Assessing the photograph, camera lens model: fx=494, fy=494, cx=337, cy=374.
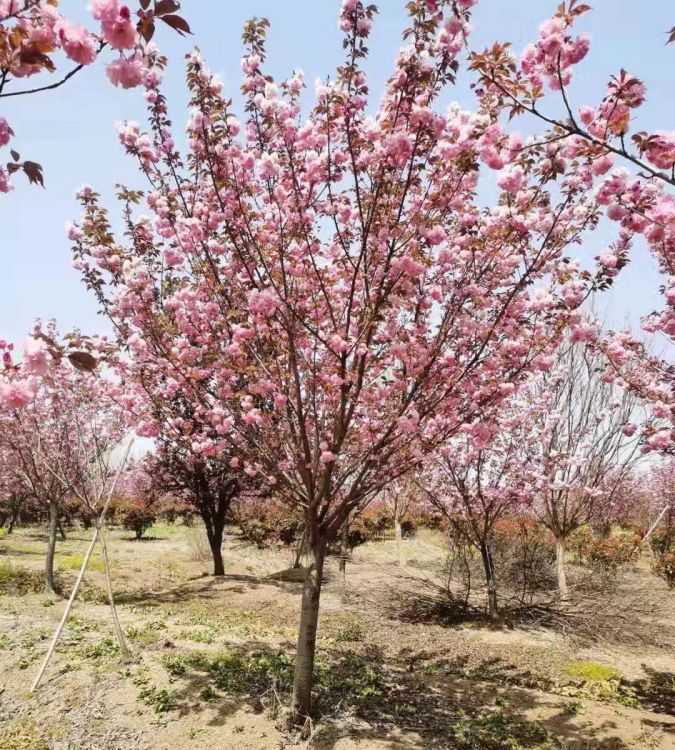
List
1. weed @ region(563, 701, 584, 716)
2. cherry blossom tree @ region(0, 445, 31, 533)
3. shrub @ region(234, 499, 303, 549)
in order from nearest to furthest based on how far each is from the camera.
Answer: weed @ region(563, 701, 584, 716) < cherry blossom tree @ region(0, 445, 31, 533) < shrub @ region(234, 499, 303, 549)

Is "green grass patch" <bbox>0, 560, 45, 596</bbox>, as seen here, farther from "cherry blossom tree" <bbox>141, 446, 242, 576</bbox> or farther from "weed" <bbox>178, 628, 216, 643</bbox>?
"weed" <bbox>178, 628, 216, 643</bbox>

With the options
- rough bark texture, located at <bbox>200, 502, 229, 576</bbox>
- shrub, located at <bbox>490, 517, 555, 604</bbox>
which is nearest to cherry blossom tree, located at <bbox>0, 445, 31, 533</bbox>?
rough bark texture, located at <bbox>200, 502, 229, 576</bbox>

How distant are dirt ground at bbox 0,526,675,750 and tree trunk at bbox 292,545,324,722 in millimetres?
220

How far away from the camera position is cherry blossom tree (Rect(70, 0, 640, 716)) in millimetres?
4328

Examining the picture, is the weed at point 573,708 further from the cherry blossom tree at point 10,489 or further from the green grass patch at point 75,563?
the cherry blossom tree at point 10,489

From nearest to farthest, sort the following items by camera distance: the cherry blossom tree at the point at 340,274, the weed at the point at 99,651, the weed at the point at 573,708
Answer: the cherry blossom tree at the point at 340,274 → the weed at the point at 573,708 → the weed at the point at 99,651

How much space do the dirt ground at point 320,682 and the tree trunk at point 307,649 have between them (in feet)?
0.72

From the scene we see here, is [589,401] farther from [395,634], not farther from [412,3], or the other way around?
[412,3]

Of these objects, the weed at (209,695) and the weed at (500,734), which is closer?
the weed at (500,734)

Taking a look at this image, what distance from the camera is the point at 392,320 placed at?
5.23 meters

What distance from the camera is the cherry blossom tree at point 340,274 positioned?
14.2 ft

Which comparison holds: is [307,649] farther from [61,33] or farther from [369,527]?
[369,527]

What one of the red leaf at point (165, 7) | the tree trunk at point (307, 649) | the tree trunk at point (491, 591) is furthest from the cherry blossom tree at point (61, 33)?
the tree trunk at point (491, 591)

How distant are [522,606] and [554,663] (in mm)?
2547
